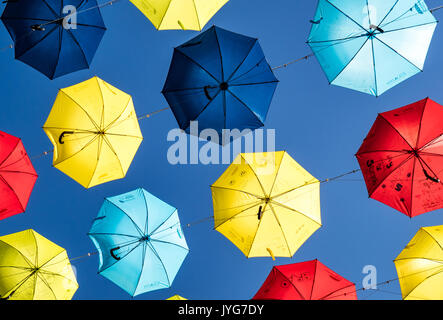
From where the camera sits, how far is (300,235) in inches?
374

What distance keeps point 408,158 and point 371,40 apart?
309 centimetres

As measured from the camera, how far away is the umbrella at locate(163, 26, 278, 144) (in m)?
8.59

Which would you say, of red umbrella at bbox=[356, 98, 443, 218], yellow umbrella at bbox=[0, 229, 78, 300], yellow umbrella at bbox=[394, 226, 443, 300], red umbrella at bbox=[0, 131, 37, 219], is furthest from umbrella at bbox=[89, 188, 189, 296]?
yellow umbrella at bbox=[394, 226, 443, 300]

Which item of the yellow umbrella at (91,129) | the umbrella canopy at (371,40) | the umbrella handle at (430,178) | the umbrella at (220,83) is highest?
the umbrella canopy at (371,40)

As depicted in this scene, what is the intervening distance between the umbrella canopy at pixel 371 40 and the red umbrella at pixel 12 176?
7.79 m

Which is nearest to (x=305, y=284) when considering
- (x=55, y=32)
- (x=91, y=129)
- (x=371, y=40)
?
(x=371, y=40)

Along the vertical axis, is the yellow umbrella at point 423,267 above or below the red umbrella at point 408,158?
below

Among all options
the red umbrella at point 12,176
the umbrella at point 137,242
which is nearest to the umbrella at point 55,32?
the red umbrella at point 12,176

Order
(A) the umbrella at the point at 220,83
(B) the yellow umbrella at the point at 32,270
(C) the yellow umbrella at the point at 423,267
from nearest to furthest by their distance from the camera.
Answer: (A) the umbrella at the point at 220,83, (C) the yellow umbrella at the point at 423,267, (B) the yellow umbrella at the point at 32,270

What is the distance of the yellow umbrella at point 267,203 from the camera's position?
9.31 meters

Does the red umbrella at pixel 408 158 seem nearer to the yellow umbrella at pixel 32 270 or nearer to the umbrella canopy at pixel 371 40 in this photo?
the umbrella canopy at pixel 371 40

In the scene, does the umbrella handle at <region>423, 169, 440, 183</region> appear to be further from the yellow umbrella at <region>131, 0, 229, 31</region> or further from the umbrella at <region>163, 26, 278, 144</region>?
the yellow umbrella at <region>131, 0, 229, 31</region>

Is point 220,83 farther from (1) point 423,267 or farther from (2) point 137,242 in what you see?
(1) point 423,267

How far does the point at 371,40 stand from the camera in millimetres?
9055
